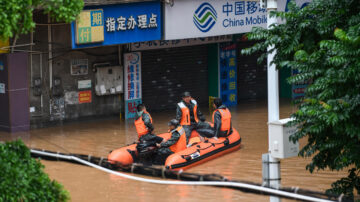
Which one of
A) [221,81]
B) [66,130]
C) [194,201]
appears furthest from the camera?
[221,81]

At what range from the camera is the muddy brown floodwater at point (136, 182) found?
534 inches

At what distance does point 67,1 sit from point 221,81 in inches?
697

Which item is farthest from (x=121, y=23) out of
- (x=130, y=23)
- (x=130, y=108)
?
(x=130, y=108)

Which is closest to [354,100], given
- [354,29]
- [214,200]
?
[354,29]

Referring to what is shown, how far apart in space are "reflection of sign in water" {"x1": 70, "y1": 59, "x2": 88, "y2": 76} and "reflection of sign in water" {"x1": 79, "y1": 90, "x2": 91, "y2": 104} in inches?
25.5

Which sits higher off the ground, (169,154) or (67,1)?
(67,1)

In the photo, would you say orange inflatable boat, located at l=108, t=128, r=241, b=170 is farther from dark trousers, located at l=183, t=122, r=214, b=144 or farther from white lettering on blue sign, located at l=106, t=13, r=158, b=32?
white lettering on blue sign, located at l=106, t=13, r=158, b=32

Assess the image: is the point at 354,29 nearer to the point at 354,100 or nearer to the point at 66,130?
the point at 354,100

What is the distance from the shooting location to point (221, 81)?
25.0m

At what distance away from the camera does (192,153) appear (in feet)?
51.3

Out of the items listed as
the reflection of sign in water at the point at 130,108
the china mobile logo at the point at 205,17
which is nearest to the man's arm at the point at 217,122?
the china mobile logo at the point at 205,17

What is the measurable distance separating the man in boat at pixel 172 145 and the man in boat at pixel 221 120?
1.27 m

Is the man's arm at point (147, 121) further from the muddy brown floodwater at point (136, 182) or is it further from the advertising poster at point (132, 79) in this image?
the advertising poster at point (132, 79)

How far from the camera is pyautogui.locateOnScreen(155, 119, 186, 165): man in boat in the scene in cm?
1566
